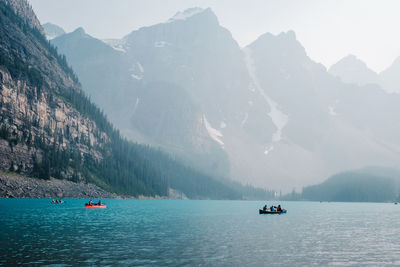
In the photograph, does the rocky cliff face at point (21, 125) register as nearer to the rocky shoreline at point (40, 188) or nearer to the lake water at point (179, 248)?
the rocky shoreline at point (40, 188)

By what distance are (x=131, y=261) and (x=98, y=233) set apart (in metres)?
21.5

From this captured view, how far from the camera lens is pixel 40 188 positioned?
152625 mm

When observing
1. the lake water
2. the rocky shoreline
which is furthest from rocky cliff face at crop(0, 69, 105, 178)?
the lake water

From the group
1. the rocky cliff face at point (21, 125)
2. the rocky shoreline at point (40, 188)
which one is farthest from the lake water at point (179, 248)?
the rocky cliff face at point (21, 125)

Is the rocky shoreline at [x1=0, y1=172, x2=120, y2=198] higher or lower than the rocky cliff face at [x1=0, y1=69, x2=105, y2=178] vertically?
lower

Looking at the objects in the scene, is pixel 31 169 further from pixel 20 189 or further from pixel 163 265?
pixel 163 265

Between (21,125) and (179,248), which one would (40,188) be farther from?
(179,248)

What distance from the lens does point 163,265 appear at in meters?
33.2

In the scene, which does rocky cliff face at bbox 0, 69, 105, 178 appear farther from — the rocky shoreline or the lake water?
the lake water

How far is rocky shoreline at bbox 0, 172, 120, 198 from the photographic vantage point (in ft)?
446

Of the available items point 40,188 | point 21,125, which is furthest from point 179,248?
point 21,125

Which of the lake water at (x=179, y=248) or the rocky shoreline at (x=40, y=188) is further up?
the rocky shoreline at (x=40, y=188)

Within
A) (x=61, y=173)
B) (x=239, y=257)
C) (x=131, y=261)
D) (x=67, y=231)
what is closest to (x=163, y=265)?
(x=131, y=261)

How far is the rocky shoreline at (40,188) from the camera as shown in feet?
446
